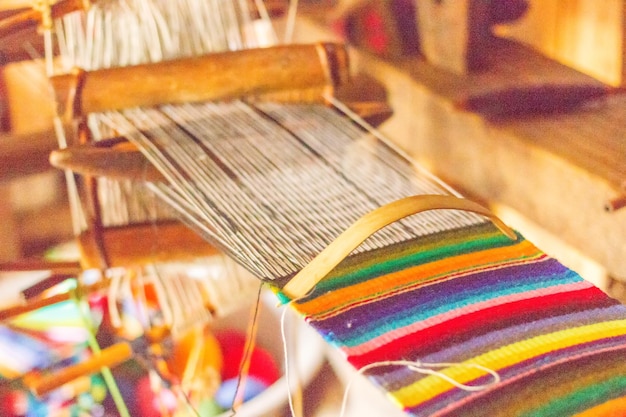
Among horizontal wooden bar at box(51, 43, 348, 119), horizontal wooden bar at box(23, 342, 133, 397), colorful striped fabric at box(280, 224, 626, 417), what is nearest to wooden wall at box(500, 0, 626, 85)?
horizontal wooden bar at box(51, 43, 348, 119)

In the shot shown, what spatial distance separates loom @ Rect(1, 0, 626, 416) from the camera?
0.63m

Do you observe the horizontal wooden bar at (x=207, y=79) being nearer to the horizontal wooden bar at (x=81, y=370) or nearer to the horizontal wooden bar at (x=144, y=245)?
the horizontal wooden bar at (x=144, y=245)

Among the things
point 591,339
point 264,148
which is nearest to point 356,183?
point 264,148

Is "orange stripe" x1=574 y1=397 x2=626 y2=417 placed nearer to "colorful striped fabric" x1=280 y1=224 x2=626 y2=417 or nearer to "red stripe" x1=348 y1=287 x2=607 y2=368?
"colorful striped fabric" x1=280 y1=224 x2=626 y2=417

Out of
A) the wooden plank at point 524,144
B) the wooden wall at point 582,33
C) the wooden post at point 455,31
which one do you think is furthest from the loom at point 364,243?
the wooden wall at point 582,33

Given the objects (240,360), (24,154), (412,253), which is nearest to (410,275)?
(412,253)

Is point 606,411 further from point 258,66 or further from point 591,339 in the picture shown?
point 258,66

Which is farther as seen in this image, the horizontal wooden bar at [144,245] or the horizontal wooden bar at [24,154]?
the horizontal wooden bar at [24,154]

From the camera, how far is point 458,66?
130 cm

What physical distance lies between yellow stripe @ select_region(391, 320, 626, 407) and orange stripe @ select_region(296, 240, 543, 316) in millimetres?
121

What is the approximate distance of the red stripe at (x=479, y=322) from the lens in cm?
63

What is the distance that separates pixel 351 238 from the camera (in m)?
0.67

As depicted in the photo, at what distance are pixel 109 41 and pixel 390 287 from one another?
0.65 metres

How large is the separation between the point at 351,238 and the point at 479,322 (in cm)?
15
